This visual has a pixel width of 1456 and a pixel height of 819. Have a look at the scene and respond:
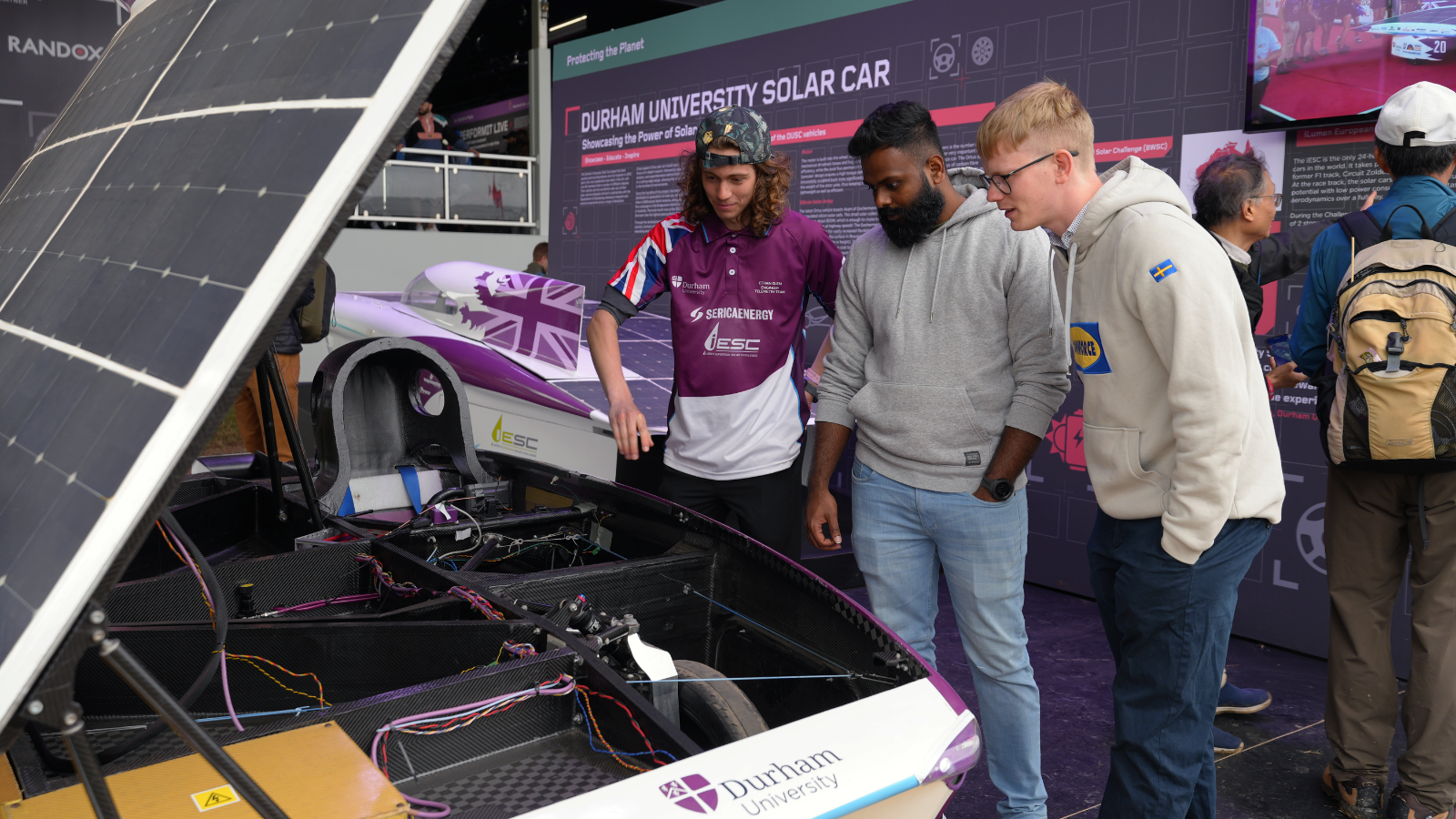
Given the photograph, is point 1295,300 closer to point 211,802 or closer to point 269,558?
point 269,558

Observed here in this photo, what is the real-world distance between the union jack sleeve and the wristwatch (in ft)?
3.50

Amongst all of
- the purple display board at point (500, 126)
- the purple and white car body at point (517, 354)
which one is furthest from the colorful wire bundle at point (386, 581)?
the purple display board at point (500, 126)

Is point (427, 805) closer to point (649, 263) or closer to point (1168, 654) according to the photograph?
point (1168, 654)

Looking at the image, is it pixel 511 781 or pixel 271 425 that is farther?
pixel 271 425

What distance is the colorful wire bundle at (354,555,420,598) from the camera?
80.5 inches

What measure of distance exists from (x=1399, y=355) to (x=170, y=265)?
8.83 feet

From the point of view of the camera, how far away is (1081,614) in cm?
435

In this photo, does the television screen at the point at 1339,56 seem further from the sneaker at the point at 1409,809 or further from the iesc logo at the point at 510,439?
the iesc logo at the point at 510,439

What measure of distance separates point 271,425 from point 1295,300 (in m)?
3.65

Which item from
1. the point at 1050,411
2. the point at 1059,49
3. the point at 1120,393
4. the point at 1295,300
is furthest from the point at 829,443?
the point at 1059,49

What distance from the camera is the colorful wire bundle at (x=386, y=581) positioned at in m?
2.04

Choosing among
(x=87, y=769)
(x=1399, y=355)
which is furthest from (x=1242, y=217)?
(x=87, y=769)

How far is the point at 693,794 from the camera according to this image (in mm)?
1174

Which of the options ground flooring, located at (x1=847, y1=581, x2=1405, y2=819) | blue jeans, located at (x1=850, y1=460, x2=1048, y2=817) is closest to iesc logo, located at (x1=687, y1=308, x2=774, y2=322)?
blue jeans, located at (x1=850, y1=460, x2=1048, y2=817)
